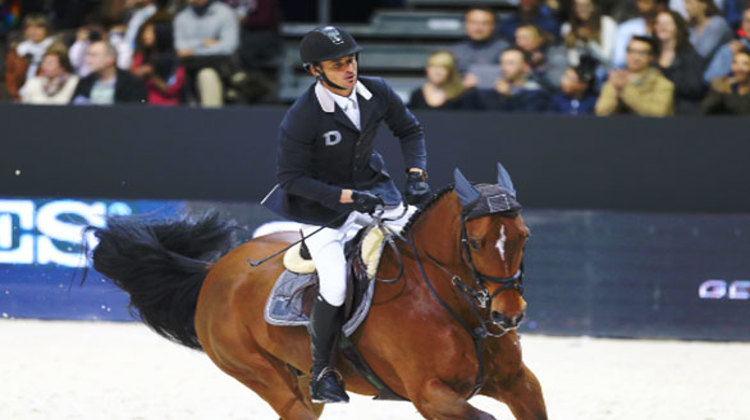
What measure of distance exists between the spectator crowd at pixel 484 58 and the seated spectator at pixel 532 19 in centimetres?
1

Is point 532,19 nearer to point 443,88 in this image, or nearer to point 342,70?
point 443,88

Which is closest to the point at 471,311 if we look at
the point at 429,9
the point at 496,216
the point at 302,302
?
the point at 496,216

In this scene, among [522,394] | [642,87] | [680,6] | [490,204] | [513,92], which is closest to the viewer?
[490,204]

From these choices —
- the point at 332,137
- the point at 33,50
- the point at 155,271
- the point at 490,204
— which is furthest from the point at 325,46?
the point at 33,50

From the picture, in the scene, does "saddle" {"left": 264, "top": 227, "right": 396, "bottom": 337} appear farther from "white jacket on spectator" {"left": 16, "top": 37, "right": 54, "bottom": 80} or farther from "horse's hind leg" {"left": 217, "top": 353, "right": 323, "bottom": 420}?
"white jacket on spectator" {"left": 16, "top": 37, "right": 54, "bottom": 80}

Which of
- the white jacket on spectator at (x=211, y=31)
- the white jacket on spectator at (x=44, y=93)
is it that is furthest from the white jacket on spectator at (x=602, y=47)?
the white jacket on spectator at (x=44, y=93)

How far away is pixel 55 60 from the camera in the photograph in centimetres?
979

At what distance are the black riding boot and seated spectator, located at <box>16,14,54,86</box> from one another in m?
6.30

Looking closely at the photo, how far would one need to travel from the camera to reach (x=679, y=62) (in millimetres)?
8938

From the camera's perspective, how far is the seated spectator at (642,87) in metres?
8.80

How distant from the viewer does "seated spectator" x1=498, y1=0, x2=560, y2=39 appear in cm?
973

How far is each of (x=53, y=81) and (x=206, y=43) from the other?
129 centimetres

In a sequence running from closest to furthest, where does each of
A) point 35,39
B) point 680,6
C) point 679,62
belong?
point 679,62 → point 680,6 → point 35,39

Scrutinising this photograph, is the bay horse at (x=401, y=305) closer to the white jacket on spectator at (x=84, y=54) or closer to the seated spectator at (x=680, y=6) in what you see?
the white jacket on spectator at (x=84, y=54)
